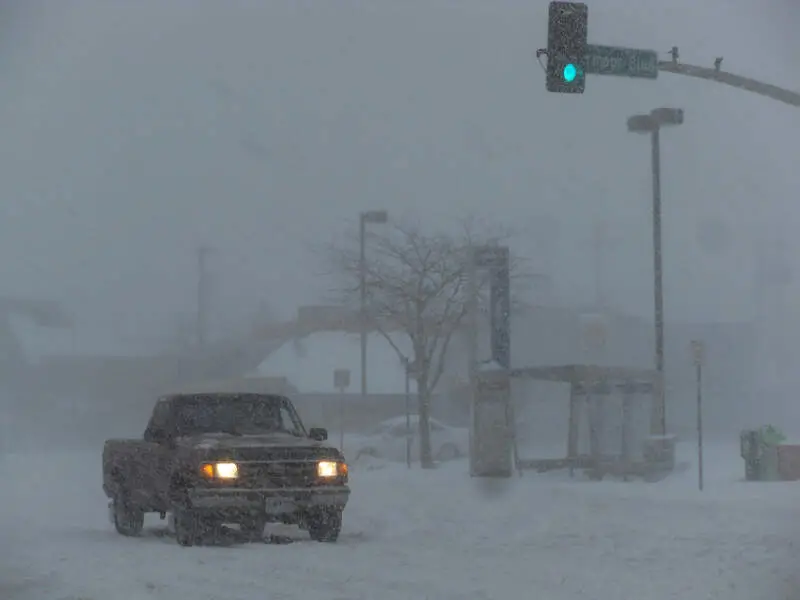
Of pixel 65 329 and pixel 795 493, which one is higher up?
pixel 65 329

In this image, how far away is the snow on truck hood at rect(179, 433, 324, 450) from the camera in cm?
1590

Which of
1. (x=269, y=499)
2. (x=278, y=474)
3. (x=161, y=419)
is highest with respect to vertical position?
(x=161, y=419)

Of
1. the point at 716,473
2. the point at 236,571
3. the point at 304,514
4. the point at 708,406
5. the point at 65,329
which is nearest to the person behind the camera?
the point at 236,571

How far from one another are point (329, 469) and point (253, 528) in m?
1.58

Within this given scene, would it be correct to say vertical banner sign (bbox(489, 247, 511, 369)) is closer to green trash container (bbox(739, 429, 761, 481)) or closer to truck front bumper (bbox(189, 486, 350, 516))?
green trash container (bbox(739, 429, 761, 481))

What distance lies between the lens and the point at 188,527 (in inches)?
624

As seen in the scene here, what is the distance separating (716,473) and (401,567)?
793 inches

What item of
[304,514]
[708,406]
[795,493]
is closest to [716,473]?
[795,493]

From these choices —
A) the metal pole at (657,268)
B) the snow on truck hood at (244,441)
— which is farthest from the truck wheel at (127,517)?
the metal pole at (657,268)

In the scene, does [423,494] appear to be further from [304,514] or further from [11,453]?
[11,453]

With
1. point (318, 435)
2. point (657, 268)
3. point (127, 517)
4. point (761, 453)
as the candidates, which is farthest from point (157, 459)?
point (657, 268)

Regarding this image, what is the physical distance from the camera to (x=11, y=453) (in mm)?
54094

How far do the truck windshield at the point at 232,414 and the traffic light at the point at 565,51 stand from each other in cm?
500

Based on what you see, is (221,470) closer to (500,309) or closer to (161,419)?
(161,419)
